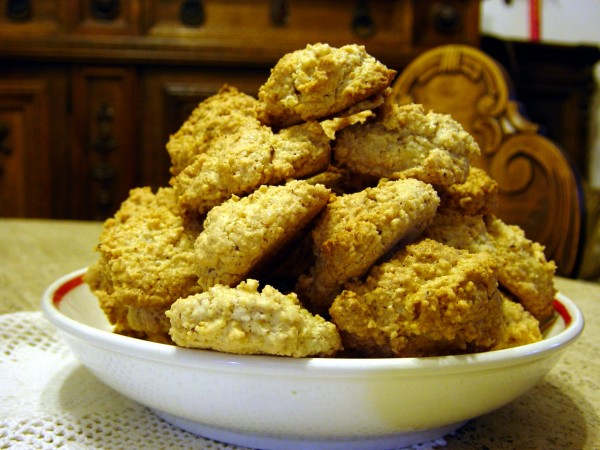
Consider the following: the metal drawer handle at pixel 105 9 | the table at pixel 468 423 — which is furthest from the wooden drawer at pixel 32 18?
the table at pixel 468 423

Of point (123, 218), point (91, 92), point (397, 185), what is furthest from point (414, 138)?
point (91, 92)

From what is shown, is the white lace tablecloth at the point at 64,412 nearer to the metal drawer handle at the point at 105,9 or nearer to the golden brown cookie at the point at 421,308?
the golden brown cookie at the point at 421,308

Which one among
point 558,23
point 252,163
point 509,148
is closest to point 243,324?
point 252,163

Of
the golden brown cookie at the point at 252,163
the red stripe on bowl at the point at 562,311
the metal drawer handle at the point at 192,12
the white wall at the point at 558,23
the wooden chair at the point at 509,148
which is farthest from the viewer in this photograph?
the white wall at the point at 558,23

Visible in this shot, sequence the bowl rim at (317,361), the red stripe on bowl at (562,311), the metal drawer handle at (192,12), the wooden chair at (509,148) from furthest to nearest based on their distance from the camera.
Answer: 1. the metal drawer handle at (192,12)
2. the wooden chair at (509,148)
3. the red stripe on bowl at (562,311)
4. the bowl rim at (317,361)

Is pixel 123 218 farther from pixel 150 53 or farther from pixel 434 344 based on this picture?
pixel 150 53

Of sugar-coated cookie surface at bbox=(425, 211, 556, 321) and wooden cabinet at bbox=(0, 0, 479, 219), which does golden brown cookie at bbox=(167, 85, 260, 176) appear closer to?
sugar-coated cookie surface at bbox=(425, 211, 556, 321)
